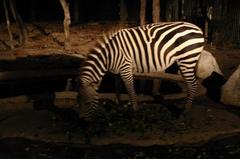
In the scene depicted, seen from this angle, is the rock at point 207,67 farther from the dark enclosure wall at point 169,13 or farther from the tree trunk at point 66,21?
the tree trunk at point 66,21

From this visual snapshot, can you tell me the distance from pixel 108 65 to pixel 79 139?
156 centimetres

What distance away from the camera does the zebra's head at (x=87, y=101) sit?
7336 mm

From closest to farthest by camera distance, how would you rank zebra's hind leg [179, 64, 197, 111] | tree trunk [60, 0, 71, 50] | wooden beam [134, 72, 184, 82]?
zebra's hind leg [179, 64, 197, 111]
wooden beam [134, 72, 184, 82]
tree trunk [60, 0, 71, 50]

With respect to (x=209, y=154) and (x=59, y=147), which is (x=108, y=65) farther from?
(x=209, y=154)

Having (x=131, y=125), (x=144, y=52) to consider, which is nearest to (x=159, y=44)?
(x=144, y=52)

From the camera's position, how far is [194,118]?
7938 millimetres

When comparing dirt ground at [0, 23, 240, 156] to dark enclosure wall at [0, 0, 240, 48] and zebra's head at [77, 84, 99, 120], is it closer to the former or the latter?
zebra's head at [77, 84, 99, 120]

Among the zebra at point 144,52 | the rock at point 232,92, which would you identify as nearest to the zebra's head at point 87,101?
the zebra at point 144,52

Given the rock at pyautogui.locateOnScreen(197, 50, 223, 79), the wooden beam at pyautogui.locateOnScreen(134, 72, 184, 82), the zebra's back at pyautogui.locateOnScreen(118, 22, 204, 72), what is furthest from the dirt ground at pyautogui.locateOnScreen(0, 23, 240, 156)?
Answer: the rock at pyautogui.locateOnScreen(197, 50, 223, 79)

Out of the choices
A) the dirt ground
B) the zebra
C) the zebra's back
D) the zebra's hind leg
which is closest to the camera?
the dirt ground

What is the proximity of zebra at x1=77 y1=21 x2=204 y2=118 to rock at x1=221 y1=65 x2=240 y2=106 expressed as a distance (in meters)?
1.12

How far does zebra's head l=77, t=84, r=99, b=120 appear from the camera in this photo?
7336 mm

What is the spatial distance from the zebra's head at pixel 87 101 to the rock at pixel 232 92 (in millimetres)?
2994

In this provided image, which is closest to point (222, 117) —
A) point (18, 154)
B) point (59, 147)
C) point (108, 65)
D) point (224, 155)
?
point (224, 155)
